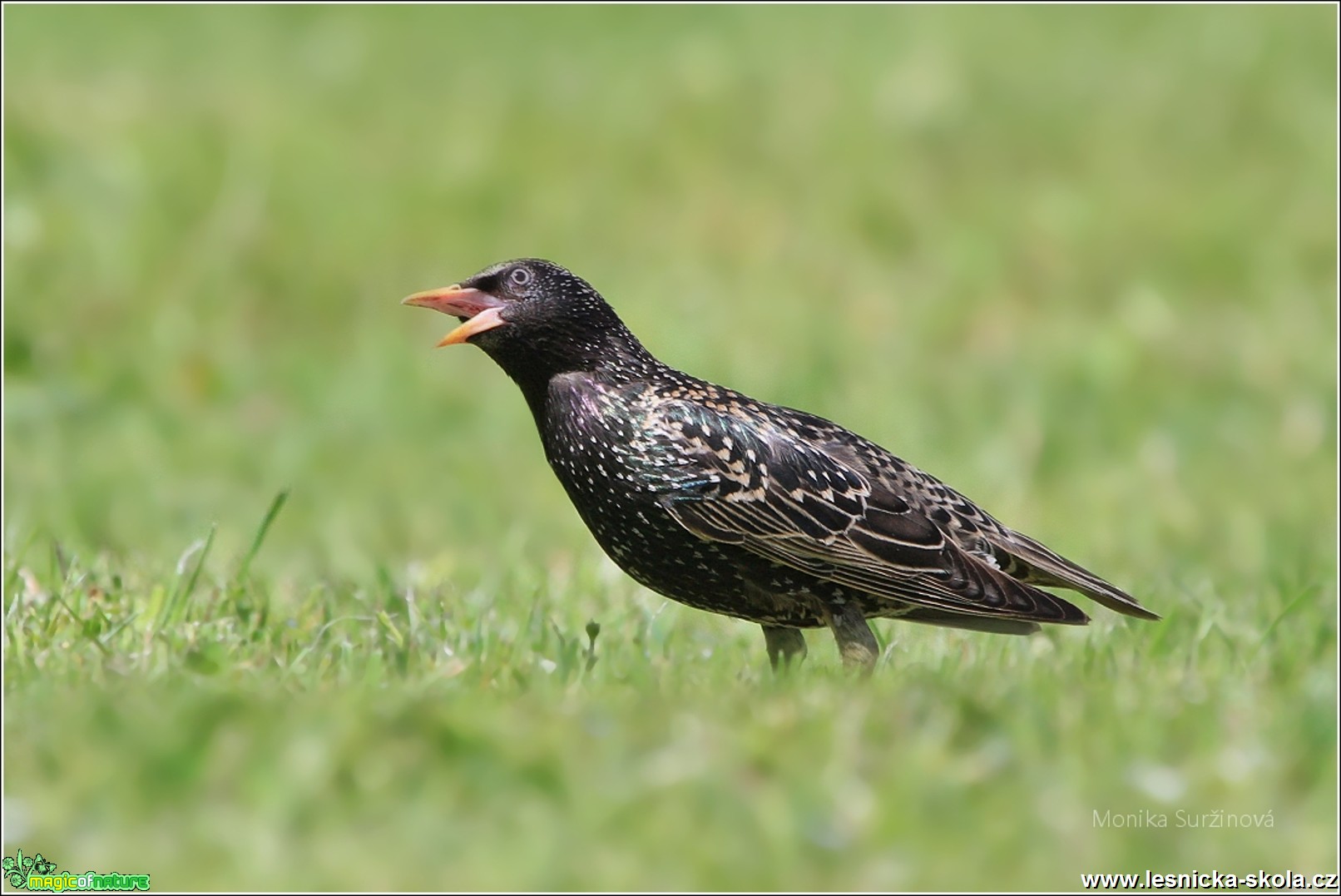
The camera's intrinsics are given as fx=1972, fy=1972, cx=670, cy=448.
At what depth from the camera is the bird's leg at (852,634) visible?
5527mm

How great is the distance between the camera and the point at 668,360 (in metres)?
10.9

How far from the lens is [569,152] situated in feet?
41.9

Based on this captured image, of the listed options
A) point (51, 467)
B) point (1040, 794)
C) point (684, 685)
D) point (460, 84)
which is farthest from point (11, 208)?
point (1040, 794)

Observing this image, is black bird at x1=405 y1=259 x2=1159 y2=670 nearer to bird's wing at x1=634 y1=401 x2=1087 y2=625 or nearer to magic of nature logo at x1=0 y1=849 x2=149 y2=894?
bird's wing at x1=634 y1=401 x2=1087 y2=625

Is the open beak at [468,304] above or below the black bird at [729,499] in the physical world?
above

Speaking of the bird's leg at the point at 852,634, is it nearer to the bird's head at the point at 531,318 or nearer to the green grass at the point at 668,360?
the green grass at the point at 668,360

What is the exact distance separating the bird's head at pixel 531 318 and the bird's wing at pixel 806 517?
12.9 inches

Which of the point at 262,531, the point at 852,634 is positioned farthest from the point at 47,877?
the point at 852,634

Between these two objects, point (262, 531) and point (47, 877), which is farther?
point (262, 531)

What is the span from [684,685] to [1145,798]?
1200mm

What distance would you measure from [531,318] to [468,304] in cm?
19

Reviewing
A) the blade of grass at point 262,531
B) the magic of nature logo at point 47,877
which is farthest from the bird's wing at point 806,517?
the magic of nature logo at point 47,877

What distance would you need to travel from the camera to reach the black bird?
17.9 feet

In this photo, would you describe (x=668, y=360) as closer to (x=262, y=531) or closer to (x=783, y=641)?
(x=783, y=641)
